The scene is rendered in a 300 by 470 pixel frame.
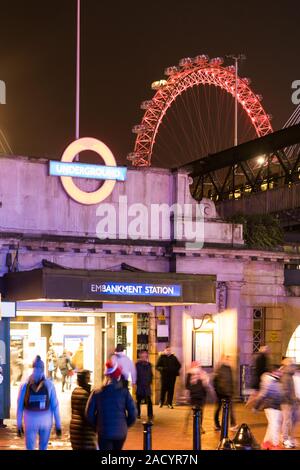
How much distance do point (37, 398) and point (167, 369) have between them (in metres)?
12.7

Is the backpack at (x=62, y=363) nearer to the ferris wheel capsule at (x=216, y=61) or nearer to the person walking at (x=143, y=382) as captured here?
the person walking at (x=143, y=382)

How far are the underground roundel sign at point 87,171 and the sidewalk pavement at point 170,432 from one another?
652cm

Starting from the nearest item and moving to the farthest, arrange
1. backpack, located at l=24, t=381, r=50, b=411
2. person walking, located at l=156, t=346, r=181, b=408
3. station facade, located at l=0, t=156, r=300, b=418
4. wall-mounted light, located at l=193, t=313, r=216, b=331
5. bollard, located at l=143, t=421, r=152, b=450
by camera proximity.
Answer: bollard, located at l=143, t=421, r=152, b=450 → backpack, located at l=24, t=381, r=50, b=411 → person walking, located at l=156, t=346, r=181, b=408 → station facade, located at l=0, t=156, r=300, b=418 → wall-mounted light, located at l=193, t=313, r=216, b=331

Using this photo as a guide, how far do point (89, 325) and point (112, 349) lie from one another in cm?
116

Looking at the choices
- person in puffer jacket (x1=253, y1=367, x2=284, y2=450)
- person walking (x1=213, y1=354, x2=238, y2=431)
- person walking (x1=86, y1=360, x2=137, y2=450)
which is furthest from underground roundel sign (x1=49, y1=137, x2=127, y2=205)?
person walking (x1=86, y1=360, x2=137, y2=450)

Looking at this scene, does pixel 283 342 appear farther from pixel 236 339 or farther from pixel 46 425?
pixel 46 425

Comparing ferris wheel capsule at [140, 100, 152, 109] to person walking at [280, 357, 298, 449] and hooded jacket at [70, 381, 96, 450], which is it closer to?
person walking at [280, 357, 298, 449]

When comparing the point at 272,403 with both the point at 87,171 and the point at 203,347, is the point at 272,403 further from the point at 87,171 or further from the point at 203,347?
the point at 87,171

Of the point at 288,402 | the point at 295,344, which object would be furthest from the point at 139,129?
the point at 288,402

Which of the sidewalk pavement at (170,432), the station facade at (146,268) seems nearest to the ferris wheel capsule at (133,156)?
the station facade at (146,268)

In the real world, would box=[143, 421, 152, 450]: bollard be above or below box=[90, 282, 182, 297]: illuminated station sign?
below

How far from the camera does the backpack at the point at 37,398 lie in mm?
14516

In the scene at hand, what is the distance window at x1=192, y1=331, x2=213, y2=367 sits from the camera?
97.6 feet

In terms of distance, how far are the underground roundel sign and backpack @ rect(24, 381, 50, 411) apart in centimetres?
1390
